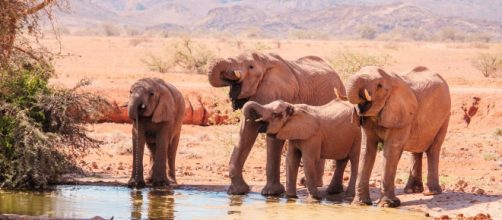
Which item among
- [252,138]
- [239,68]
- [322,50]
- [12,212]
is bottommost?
[12,212]

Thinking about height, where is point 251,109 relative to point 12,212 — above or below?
above

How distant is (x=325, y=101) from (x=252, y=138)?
1.69 metres

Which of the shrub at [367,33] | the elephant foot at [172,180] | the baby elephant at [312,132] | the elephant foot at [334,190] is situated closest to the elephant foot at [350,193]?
the baby elephant at [312,132]

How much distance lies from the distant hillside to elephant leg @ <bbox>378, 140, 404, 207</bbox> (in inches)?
3032

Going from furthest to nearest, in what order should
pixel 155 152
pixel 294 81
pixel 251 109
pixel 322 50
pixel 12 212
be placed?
1. pixel 322 50
2. pixel 155 152
3. pixel 294 81
4. pixel 251 109
5. pixel 12 212

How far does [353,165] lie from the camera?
14.1 metres

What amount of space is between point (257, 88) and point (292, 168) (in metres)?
1.29

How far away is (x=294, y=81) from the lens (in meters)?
14.8

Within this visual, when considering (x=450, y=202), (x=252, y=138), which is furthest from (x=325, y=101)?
(x=450, y=202)

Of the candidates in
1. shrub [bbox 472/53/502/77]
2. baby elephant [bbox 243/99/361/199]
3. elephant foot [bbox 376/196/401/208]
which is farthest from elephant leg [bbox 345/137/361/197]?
shrub [bbox 472/53/502/77]

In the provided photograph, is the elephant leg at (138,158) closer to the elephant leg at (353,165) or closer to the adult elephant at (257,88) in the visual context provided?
the adult elephant at (257,88)

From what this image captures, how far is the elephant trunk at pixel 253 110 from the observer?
13.5m

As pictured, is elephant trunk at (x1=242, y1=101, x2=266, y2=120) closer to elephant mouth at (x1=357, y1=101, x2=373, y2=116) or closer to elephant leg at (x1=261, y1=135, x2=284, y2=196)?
elephant leg at (x1=261, y1=135, x2=284, y2=196)

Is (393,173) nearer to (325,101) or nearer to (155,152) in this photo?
(325,101)
